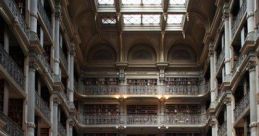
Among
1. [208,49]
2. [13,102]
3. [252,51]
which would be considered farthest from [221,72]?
[13,102]

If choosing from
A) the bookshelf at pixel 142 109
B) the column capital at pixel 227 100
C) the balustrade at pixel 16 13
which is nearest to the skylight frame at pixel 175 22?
the bookshelf at pixel 142 109

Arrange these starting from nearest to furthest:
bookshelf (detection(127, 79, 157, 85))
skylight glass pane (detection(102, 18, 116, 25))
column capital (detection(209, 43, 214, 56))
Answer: column capital (detection(209, 43, 214, 56)) < skylight glass pane (detection(102, 18, 116, 25)) < bookshelf (detection(127, 79, 157, 85))

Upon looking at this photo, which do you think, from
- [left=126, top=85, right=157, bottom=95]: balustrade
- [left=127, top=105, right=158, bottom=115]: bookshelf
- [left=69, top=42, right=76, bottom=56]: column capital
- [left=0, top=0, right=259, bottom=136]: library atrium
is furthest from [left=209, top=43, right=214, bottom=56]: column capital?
[left=69, top=42, right=76, bottom=56]: column capital

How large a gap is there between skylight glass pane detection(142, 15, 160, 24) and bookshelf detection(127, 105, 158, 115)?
613 cm

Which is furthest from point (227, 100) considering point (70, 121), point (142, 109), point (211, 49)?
point (142, 109)

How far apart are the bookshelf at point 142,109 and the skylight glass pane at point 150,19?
6.13 meters

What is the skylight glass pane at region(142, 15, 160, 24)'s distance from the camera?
4216cm

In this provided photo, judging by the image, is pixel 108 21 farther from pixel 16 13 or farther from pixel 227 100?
pixel 16 13

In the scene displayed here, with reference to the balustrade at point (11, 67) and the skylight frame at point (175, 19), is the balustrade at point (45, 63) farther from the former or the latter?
the skylight frame at point (175, 19)

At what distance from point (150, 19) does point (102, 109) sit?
738cm

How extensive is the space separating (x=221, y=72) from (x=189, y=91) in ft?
25.4

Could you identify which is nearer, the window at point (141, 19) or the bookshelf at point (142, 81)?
the window at point (141, 19)

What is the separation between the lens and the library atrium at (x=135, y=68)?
2617 cm

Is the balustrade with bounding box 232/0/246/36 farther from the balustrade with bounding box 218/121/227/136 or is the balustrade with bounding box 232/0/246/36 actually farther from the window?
the window
